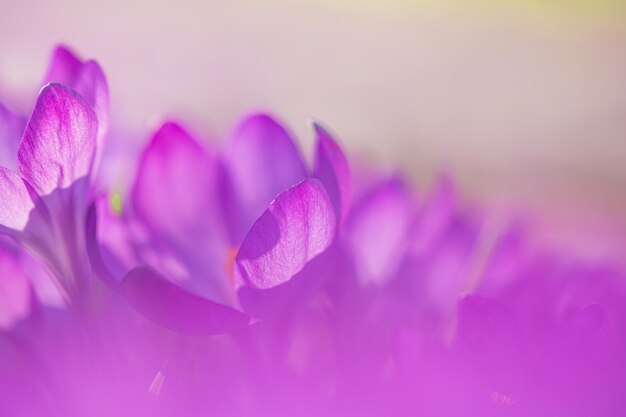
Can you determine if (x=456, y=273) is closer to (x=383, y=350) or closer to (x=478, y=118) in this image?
(x=383, y=350)

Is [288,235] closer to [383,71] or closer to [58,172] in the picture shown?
[58,172]

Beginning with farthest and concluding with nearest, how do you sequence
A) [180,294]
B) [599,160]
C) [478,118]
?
1. [478,118]
2. [599,160]
3. [180,294]

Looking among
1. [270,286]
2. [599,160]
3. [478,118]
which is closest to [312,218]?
[270,286]

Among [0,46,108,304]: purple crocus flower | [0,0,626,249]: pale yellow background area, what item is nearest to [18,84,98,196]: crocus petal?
[0,46,108,304]: purple crocus flower

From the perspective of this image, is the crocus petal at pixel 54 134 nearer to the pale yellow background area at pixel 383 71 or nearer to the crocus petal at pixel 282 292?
the crocus petal at pixel 282 292

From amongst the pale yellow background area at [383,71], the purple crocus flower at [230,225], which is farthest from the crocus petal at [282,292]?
the pale yellow background area at [383,71]

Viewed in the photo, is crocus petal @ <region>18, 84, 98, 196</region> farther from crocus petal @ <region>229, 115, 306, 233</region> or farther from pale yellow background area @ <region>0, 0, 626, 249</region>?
pale yellow background area @ <region>0, 0, 626, 249</region>
